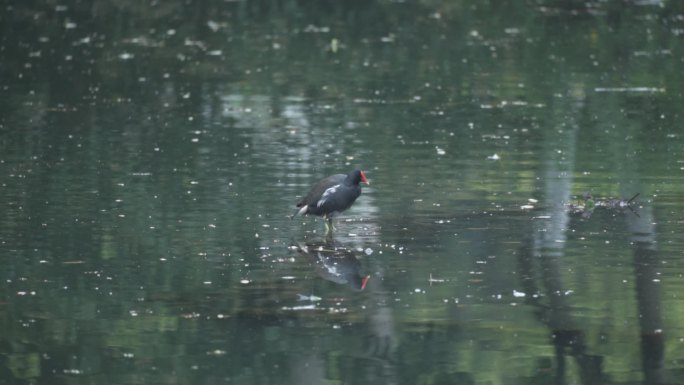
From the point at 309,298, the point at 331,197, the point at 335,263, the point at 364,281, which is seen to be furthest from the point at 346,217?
the point at 309,298

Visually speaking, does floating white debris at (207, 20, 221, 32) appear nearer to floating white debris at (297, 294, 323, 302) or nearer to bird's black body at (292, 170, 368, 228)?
bird's black body at (292, 170, 368, 228)

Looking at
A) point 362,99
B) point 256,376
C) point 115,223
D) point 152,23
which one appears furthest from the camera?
point 152,23

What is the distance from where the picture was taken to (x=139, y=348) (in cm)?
1109

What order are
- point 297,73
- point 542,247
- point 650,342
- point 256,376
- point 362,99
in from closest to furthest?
point 256,376 → point 650,342 → point 542,247 → point 362,99 → point 297,73

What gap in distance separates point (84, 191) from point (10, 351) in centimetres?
642

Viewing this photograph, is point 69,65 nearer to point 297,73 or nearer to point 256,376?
point 297,73

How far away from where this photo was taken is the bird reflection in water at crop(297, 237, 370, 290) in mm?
13023

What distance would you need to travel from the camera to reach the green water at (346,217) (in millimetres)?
10969

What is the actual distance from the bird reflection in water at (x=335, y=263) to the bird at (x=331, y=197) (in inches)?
14.8

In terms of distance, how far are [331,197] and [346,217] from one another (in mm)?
942

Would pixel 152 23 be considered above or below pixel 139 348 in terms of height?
above

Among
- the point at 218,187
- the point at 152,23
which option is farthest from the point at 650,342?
the point at 152,23

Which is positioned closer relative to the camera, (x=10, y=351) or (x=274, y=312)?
(x=10, y=351)

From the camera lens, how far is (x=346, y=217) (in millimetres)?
15891
